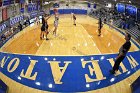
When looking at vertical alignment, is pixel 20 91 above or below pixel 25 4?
below

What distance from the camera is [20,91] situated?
7242 millimetres

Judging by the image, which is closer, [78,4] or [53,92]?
[53,92]

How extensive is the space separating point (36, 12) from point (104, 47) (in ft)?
60.1

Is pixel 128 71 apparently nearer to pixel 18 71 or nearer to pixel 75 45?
pixel 18 71

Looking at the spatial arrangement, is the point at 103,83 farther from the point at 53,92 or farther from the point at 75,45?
the point at 75,45

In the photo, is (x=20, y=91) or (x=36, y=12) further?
(x=36, y=12)

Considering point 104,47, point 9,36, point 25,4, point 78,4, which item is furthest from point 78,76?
point 78,4

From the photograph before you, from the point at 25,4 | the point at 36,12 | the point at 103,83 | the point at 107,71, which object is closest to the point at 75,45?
the point at 107,71

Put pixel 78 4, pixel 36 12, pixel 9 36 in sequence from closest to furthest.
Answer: pixel 9 36 < pixel 36 12 < pixel 78 4

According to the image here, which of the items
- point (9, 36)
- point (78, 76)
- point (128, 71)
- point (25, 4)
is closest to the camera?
point (78, 76)

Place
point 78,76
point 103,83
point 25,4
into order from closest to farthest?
1. point 103,83
2. point 78,76
3. point 25,4

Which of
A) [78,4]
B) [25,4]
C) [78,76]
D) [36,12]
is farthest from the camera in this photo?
[78,4]

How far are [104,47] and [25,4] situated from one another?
1447 centimetres

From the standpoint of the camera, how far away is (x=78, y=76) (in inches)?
330
